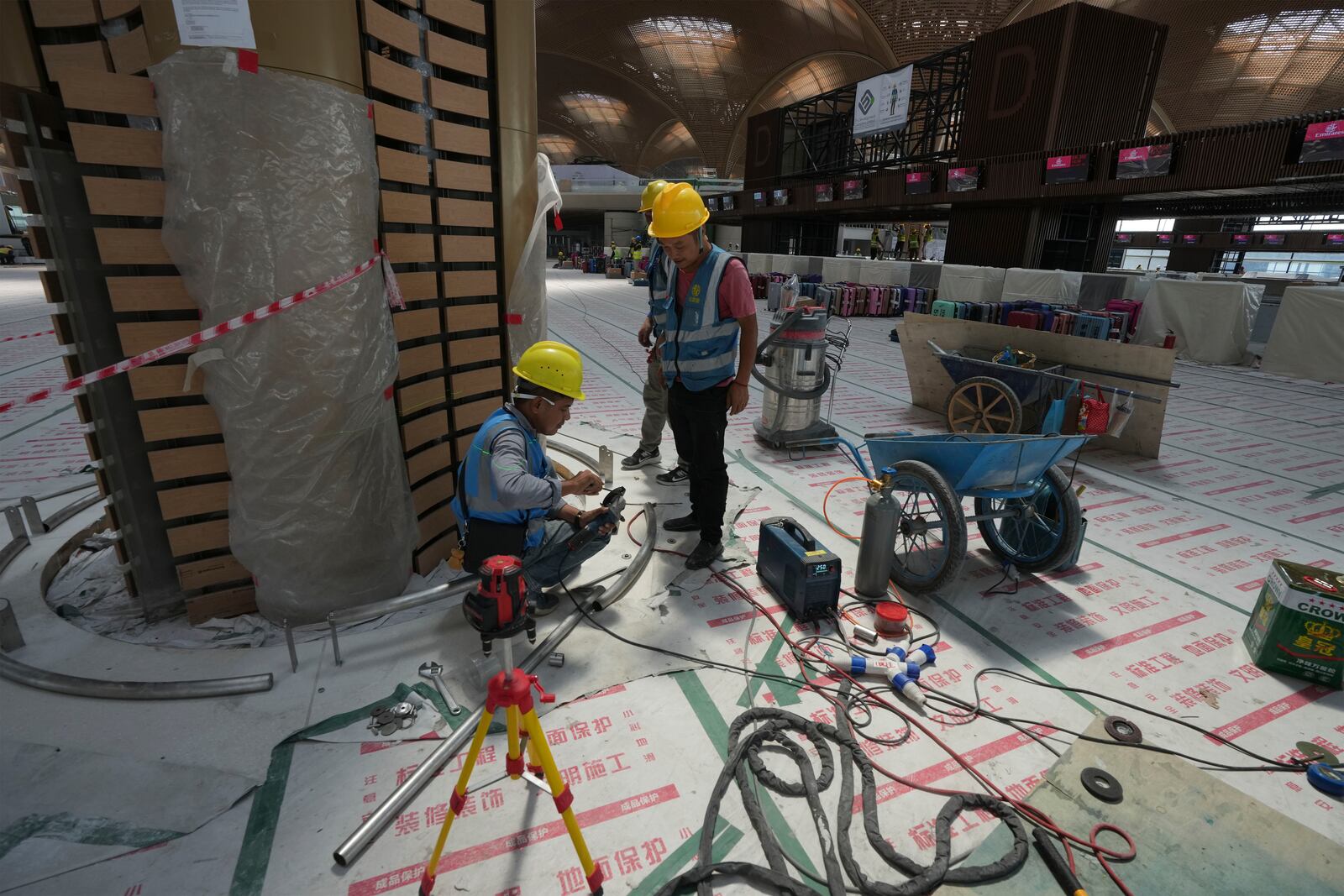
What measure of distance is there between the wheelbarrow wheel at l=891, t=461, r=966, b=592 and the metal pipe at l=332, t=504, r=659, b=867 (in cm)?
144

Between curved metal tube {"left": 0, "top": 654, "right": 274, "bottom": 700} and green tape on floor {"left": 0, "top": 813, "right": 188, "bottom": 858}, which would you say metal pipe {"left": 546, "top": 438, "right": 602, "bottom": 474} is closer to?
curved metal tube {"left": 0, "top": 654, "right": 274, "bottom": 700}

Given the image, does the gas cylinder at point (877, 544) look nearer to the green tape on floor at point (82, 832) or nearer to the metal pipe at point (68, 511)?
the green tape on floor at point (82, 832)

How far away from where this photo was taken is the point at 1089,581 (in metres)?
3.15

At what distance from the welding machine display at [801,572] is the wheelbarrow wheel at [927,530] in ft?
1.35

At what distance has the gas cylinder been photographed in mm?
2746

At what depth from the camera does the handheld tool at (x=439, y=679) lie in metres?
2.14

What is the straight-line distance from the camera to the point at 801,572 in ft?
8.64

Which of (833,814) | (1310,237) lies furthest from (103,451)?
(1310,237)

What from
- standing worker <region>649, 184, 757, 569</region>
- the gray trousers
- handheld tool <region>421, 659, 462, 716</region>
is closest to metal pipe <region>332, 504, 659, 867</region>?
handheld tool <region>421, 659, 462, 716</region>

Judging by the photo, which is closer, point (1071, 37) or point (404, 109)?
point (404, 109)

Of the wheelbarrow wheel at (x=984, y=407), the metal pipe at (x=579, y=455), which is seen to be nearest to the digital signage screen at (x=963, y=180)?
the wheelbarrow wheel at (x=984, y=407)

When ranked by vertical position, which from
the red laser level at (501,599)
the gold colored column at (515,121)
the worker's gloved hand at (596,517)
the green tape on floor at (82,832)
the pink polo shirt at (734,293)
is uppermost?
the gold colored column at (515,121)

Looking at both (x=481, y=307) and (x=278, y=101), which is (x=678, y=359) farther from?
(x=278, y=101)

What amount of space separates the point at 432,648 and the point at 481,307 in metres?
1.72
